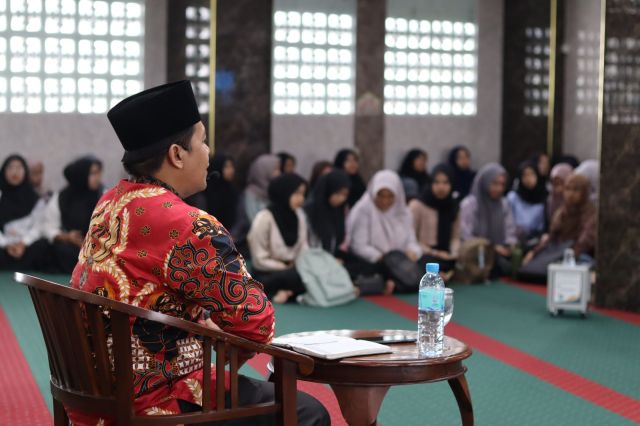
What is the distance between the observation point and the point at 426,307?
89.6 inches

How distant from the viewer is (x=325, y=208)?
661 centimetres

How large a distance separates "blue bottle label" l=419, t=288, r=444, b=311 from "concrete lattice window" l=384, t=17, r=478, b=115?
7.60 meters

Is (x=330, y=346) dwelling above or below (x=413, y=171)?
below

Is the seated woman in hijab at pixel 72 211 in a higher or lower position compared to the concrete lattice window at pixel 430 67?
lower

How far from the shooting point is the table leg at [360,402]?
6.99 ft

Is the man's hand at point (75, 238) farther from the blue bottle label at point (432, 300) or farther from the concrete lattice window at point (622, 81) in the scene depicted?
the blue bottle label at point (432, 300)

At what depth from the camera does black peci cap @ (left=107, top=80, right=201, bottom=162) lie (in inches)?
74.4

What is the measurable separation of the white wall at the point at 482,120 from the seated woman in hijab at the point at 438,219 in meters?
2.96

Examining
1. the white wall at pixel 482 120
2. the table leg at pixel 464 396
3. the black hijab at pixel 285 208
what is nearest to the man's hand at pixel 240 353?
the table leg at pixel 464 396

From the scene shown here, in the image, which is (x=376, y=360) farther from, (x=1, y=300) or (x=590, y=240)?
(x=590, y=240)

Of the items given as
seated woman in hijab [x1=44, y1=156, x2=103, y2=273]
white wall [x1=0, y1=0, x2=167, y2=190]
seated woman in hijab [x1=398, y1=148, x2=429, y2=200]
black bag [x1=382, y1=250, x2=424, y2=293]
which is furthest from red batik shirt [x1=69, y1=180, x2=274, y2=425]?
seated woman in hijab [x1=398, y1=148, x2=429, y2=200]

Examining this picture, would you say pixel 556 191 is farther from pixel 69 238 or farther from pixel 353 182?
pixel 69 238

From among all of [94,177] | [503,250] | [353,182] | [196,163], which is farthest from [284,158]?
[196,163]

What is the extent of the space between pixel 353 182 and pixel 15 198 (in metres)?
3.07
